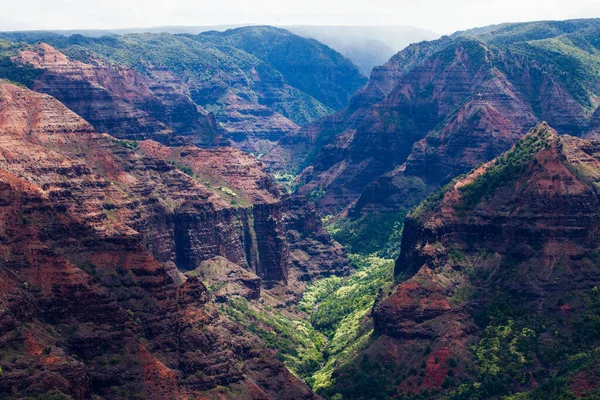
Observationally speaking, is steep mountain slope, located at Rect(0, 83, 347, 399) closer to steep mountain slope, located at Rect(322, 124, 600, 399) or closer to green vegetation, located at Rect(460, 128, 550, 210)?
steep mountain slope, located at Rect(322, 124, 600, 399)

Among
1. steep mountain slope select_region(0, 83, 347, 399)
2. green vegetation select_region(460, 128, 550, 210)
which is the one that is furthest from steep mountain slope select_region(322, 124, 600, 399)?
steep mountain slope select_region(0, 83, 347, 399)

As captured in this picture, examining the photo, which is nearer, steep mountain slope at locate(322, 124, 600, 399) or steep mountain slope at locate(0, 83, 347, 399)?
steep mountain slope at locate(0, 83, 347, 399)

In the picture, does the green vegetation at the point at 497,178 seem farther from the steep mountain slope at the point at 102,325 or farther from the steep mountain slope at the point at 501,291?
the steep mountain slope at the point at 102,325

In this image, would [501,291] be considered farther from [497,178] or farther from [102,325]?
[102,325]

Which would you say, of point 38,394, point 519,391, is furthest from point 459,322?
point 38,394

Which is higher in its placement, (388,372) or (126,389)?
(126,389)

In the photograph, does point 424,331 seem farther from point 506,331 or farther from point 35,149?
point 35,149

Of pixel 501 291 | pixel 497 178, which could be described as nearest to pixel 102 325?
pixel 501 291

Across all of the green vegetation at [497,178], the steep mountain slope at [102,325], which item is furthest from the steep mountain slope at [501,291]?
the steep mountain slope at [102,325]
